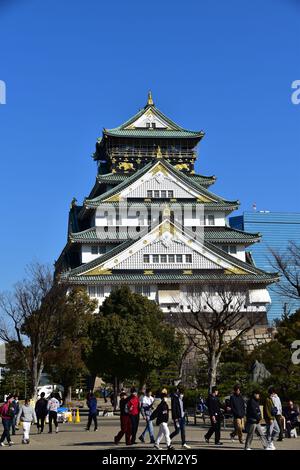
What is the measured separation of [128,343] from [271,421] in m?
23.8

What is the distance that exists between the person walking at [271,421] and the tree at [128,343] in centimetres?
2290

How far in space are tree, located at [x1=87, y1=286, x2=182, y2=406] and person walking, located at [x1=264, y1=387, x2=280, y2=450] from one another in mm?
22901

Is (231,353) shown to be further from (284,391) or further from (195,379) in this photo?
(284,391)

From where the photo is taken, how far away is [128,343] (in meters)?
42.4

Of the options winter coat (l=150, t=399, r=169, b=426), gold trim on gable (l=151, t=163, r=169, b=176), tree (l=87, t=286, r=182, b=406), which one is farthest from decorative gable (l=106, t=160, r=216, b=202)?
winter coat (l=150, t=399, r=169, b=426)

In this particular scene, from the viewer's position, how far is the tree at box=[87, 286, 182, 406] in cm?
4256

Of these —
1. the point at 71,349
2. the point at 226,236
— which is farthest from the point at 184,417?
the point at 226,236

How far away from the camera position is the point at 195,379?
48562mm

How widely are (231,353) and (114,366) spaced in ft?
32.1

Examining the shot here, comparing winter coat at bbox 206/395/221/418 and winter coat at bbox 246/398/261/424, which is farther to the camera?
winter coat at bbox 206/395/221/418

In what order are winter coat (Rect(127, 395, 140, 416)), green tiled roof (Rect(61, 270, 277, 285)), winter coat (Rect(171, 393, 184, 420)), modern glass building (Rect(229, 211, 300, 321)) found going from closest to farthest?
winter coat (Rect(171, 393, 184, 420))
winter coat (Rect(127, 395, 140, 416))
green tiled roof (Rect(61, 270, 277, 285))
modern glass building (Rect(229, 211, 300, 321))

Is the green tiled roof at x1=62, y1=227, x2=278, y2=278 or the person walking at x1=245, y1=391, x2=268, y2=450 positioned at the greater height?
the green tiled roof at x1=62, y1=227, x2=278, y2=278

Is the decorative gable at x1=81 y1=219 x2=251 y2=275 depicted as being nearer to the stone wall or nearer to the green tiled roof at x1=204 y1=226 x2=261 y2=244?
the green tiled roof at x1=204 y1=226 x2=261 y2=244
